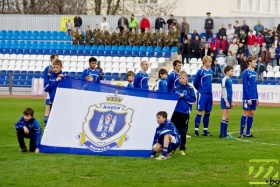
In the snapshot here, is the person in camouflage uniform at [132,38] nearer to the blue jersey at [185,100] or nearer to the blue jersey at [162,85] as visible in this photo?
the blue jersey at [162,85]

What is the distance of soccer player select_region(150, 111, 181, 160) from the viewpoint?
14.4m

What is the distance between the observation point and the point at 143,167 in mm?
13492

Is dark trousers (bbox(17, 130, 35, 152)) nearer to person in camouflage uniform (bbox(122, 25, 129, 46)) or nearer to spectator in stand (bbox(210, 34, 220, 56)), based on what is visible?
spectator in stand (bbox(210, 34, 220, 56))

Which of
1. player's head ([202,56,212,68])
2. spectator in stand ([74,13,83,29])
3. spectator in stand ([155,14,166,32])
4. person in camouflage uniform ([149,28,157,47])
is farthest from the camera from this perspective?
spectator in stand ([74,13,83,29])

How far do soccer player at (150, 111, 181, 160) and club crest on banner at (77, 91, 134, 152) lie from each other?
0.71m

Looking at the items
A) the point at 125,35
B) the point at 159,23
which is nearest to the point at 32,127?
the point at 125,35

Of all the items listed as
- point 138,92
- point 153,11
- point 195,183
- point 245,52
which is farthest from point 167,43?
point 195,183

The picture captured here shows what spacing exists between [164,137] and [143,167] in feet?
3.69

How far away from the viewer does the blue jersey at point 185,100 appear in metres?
16.1

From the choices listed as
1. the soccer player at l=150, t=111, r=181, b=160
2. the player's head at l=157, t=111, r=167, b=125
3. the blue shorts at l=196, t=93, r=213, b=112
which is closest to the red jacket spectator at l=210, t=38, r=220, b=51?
the blue shorts at l=196, t=93, r=213, b=112

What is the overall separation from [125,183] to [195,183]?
42.2 inches

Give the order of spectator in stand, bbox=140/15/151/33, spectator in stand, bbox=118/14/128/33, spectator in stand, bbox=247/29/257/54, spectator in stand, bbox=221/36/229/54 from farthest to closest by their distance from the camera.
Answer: spectator in stand, bbox=140/15/151/33 < spectator in stand, bbox=118/14/128/33 < spectator in stand, bbox=221/36/229/54 < spectator in stand, bbox=247/29/257/54

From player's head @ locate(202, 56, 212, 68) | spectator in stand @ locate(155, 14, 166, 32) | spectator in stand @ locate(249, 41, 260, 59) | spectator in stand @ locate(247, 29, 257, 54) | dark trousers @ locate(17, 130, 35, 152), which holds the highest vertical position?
spectator in stand @ locate(155, 14, 166, 32)

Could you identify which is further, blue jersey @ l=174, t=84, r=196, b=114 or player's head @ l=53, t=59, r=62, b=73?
player's head @ l=53, t=59, r=62, b=73
